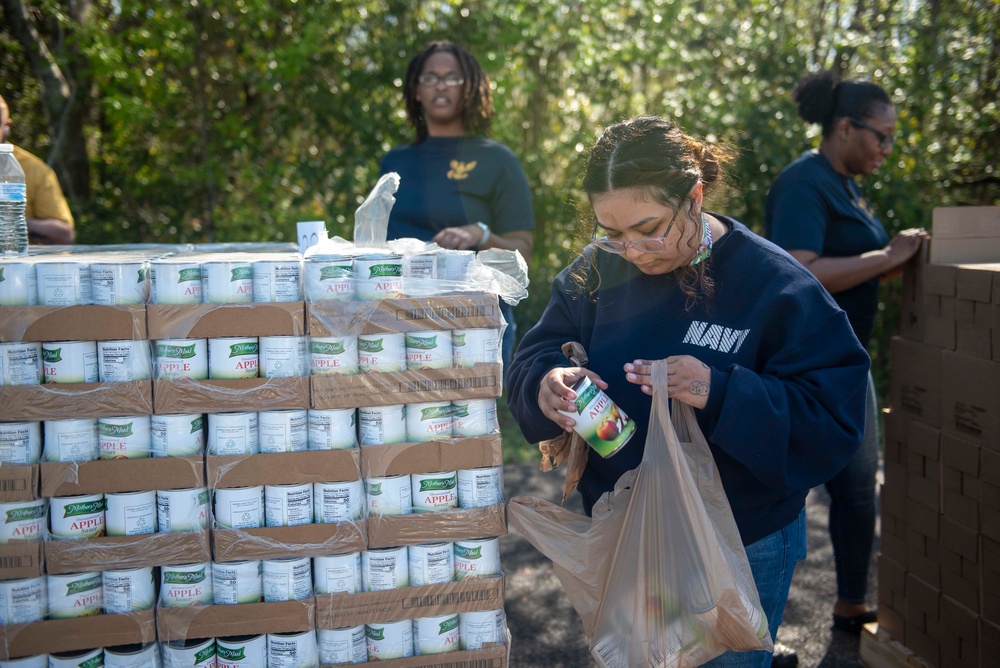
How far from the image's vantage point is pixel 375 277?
2275mm

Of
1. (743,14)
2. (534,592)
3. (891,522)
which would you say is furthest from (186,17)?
(891,522)

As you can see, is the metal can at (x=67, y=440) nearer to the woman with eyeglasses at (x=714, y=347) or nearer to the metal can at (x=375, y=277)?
the metal can at (x=375, y=277)

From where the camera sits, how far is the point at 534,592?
161 inches

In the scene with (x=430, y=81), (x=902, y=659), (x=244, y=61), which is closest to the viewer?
(x=902, y=659)

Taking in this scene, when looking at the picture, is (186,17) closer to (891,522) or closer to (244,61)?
(244,61)

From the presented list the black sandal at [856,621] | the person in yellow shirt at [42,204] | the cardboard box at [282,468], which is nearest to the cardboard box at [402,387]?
the cardboard box at [282,468]

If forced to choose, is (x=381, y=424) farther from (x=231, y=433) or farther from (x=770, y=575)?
(x=770, y=575)

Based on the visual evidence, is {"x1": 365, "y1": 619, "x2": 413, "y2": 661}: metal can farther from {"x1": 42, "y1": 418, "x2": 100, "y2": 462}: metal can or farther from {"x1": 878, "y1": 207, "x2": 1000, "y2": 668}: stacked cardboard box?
{"x1": 878, "y1": 207, "x2": 1000, "y2": 668}: stacked cardboard box

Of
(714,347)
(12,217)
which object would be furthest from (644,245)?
(12,217)

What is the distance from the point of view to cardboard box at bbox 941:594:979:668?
2760mm

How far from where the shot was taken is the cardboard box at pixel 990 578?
266cm

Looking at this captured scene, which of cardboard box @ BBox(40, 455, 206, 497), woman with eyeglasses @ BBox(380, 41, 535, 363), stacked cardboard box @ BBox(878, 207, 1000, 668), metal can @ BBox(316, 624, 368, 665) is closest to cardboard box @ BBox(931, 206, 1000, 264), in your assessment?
stacked cardboard box @ BBox(878, 207, 1000, 668)

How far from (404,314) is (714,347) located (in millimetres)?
800

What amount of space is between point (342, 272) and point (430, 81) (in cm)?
174
